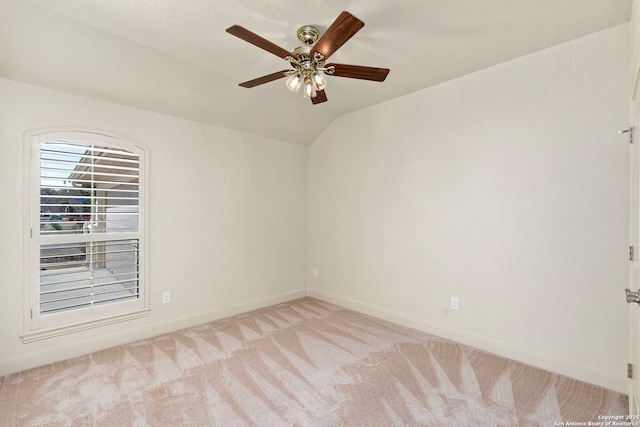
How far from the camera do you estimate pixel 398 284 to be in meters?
3.66

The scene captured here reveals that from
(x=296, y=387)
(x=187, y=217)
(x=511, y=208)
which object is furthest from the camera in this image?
(x=187, y=217)

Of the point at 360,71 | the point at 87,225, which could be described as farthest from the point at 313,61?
the point at 87,225

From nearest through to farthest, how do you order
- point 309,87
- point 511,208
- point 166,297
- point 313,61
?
point 313,61 < point 309,87 < point 511,208 < point 166,297

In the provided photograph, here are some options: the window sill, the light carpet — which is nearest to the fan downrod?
the light carpet

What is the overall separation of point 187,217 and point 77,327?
139 centimetres

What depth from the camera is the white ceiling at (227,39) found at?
2.04 m

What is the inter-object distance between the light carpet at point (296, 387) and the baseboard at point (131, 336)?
7cm

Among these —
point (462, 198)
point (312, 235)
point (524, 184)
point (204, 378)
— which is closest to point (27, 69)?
point (204, 378)

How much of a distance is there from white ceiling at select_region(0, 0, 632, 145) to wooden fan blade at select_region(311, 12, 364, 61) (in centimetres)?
33

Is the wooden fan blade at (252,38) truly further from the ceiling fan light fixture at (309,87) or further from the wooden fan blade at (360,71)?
the wooden fan blade at (360,71)

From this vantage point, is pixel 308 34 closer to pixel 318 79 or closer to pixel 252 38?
pixel 318 79

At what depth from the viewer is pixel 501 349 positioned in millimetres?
2846

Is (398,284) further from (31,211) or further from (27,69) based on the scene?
(27,69)

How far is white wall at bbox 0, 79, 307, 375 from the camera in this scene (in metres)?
2.54
